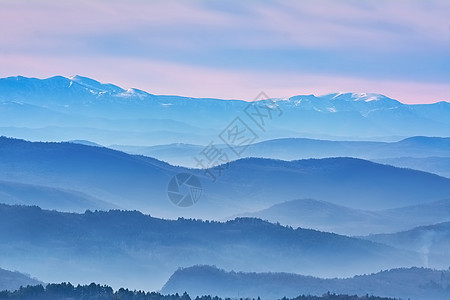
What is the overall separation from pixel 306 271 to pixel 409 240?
29.3 metres

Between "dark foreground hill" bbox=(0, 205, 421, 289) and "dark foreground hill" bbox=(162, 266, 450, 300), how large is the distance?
25.7 metres

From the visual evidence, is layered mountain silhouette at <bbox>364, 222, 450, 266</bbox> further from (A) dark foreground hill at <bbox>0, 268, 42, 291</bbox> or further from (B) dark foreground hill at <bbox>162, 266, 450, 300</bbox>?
(A) dark foreground hill at <bbox>0, 268, 42, 291</bbox>

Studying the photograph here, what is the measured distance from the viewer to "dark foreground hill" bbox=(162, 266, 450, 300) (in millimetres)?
93250

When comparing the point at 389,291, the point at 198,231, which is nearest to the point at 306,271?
→ the point at 198,231

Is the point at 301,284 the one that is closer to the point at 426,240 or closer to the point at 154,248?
the point at 154,248

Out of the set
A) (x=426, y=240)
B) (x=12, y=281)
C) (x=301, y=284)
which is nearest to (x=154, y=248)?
(x=426, y=240)

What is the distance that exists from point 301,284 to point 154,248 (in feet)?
167

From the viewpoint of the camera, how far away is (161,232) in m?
154

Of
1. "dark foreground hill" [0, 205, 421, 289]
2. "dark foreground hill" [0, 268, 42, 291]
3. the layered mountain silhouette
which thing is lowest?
"dark foreground hill" [0, 268, 42, 291]

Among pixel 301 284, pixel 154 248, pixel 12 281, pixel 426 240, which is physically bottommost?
pixel 12 281

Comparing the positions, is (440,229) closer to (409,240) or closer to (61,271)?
(409,240)

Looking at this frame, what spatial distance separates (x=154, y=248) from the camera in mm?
147875

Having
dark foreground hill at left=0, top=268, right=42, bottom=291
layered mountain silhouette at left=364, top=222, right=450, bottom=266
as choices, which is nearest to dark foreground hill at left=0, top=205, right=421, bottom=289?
layered mountain silhouette at left=364, top=222, right=450, bottom=266

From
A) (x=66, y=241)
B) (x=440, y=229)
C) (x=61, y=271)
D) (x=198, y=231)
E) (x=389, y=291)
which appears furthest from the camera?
(x=440, y=229)
